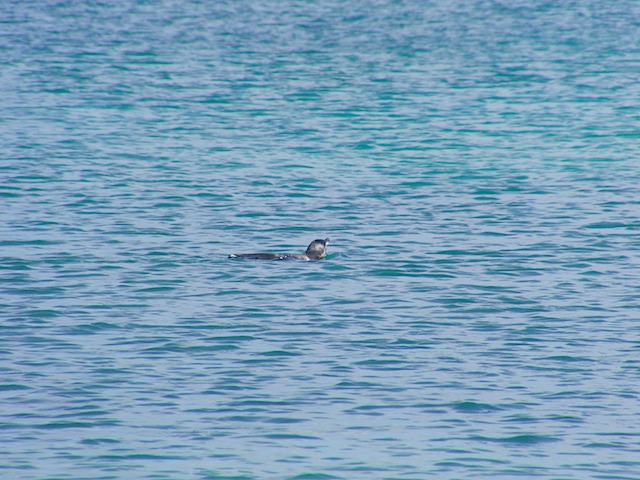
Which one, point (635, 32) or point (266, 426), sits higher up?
point (266, 426)

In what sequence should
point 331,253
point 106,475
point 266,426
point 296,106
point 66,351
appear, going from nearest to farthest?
point 106,475 → point 266,426 → point 66,351 → point 331,253 → point 296,106

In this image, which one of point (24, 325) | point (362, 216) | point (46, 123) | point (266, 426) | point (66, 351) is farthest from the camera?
point (46, 123)

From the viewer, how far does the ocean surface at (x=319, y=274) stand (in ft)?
38.7

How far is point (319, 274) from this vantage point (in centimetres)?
1823

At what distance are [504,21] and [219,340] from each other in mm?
48883

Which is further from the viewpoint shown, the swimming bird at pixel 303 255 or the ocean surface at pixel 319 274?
the swimming bird at pixel 303 255

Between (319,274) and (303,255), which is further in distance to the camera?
(303,255)

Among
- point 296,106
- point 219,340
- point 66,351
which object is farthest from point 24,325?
point 296,106

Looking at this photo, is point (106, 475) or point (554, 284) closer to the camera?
point (106, 475)

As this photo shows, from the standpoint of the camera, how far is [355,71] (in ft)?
141

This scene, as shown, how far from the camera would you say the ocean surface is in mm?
11781

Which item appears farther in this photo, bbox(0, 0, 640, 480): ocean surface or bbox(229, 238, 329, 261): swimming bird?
bbox(229, 238, 329, 261): swimming bird

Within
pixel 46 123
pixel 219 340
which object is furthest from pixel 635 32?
pixel 219 340

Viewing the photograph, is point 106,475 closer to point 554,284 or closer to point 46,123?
point 554,284
